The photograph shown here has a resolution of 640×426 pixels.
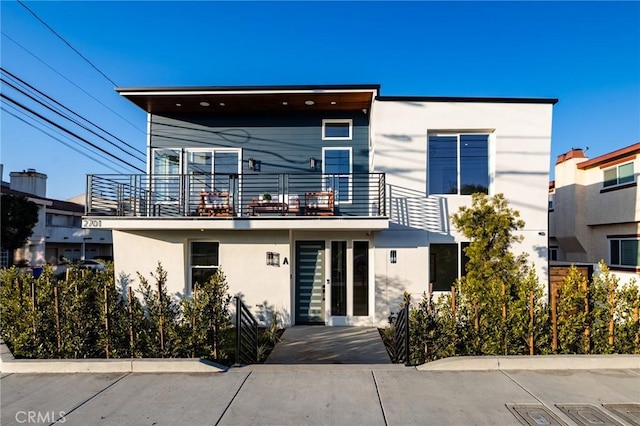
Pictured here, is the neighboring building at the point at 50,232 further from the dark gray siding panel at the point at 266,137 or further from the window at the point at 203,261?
the window at the point at 203,261

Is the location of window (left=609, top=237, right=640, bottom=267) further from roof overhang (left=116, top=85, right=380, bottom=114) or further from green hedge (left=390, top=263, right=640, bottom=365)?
roof overhang (left=116, top=85, right=380, bottom=114)

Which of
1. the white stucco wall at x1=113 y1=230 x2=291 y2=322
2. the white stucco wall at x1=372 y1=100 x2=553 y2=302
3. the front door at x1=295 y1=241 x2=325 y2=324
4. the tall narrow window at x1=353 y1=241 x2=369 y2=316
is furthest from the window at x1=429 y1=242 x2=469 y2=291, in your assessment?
the white stucco wall at x1=113 y1=230 x2=291 y2=322

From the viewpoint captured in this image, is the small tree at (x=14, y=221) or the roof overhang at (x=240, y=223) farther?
the small tree at (x=14, y=221)

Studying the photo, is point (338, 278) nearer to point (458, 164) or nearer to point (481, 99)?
point (458, 164)

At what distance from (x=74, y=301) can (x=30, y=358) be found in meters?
1.12

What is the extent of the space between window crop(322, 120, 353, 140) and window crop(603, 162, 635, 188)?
9.89 metres

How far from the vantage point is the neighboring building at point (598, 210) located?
38.8ft

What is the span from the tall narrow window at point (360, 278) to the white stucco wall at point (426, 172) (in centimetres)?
52

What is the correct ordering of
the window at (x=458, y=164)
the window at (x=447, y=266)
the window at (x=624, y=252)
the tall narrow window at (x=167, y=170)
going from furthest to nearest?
1. the window at (x=624, y=252)
2. the tall narrow window at (x=167, y=170)
3. the window at (x=458, y=164)
4. the window at (x=447, y=266)

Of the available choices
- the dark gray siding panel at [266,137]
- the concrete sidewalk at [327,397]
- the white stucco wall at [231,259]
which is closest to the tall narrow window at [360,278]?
the white stucco wall at [231,259]

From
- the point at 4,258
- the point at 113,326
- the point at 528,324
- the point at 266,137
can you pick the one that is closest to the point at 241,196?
the point at 266,137

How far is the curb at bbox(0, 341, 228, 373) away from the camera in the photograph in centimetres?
547

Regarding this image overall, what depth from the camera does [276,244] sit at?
945cm

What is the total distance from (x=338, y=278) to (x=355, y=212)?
1.93 m
